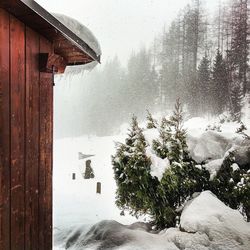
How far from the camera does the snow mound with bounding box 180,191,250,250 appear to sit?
459 centimetres

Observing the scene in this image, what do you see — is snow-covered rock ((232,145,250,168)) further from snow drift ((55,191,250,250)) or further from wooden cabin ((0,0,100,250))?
wooden cabin ((0,0,100,250))

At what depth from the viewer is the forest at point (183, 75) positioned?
92.1ft

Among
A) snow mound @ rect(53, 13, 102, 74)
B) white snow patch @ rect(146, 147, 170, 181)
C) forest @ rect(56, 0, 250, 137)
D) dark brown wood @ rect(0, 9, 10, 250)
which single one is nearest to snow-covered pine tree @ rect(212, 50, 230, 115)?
forest @ rect(56, 0, 250, 137)

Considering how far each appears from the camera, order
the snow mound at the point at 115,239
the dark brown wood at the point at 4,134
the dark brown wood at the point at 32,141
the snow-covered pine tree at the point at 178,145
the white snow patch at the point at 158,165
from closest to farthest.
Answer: the dark brown wood at the point at 4,134
the dark brown wood at the point at 32,141
the snow mound at the point at 115,239
the white snow patch at the point at 158,165
the snow-covered pine tree at the point at 178,145

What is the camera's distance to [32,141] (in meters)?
3.21

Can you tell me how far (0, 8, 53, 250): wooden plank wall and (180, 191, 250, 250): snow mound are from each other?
2.36m

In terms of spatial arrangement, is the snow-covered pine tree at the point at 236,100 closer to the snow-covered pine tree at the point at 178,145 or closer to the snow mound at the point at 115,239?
the snow-covered pine tree at the point at 178,145

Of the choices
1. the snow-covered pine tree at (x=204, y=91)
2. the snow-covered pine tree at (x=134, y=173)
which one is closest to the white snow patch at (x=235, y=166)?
the snow-covered pine tree at (x=134, y=173)

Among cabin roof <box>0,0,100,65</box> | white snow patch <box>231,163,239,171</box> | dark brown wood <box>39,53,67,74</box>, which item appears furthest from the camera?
white snow patch <box>231,163,239,171</box>

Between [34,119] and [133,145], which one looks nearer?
[34,119]

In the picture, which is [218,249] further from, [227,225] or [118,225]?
[118,225]

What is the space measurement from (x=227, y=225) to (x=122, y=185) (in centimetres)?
228

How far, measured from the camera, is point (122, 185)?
20.8ft

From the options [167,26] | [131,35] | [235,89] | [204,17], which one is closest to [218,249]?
[235,89]
